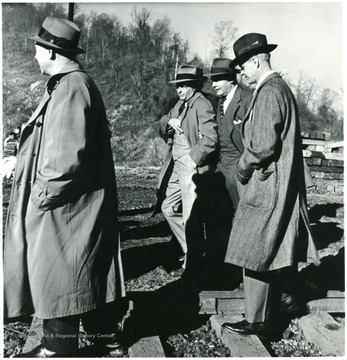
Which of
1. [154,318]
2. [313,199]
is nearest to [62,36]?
[154,318]

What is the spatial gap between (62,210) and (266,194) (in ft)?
3.99

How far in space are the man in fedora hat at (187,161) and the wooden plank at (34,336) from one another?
148 centimetres

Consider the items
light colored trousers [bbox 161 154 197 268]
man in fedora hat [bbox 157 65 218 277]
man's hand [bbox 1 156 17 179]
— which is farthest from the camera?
light colored trousers [bbox 161 154 197 268]

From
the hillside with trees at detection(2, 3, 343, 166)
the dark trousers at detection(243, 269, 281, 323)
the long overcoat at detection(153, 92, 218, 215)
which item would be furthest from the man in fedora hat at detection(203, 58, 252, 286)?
the hillside with trees at detection(2, 3, 343, 166)

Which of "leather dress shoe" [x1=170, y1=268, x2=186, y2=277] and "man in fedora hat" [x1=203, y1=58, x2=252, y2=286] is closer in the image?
"man in fedora hat" [x1=203, y1=58, x2=252, y2=286]

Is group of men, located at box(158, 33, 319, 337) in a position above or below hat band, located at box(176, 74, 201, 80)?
below

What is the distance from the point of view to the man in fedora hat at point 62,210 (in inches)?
87.7

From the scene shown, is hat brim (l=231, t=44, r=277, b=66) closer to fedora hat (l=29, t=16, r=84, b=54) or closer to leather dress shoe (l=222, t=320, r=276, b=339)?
fedora hat (l=29, t=16, r=84, b=54)

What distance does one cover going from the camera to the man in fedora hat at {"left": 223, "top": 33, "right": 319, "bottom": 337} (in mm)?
2643

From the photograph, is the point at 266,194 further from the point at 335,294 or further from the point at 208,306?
the point at 335,294

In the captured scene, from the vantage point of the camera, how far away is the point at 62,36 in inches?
94.6

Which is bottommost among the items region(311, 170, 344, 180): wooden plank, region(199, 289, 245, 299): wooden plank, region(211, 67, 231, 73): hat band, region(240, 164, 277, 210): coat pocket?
region(199, 289, 245, 299): wooden plank

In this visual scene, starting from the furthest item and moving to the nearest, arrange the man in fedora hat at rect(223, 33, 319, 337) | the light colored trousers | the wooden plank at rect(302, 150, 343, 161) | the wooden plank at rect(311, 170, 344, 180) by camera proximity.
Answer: the wooden plank at rect(302, 150, 343, 161)
the wooden plank at rect(311, 170, 344, 180)
the light colored trousers
the man in fedora hat at rect(223, 33, 319, 337)

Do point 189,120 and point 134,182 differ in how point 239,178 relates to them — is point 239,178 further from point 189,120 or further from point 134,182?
point 134,182
